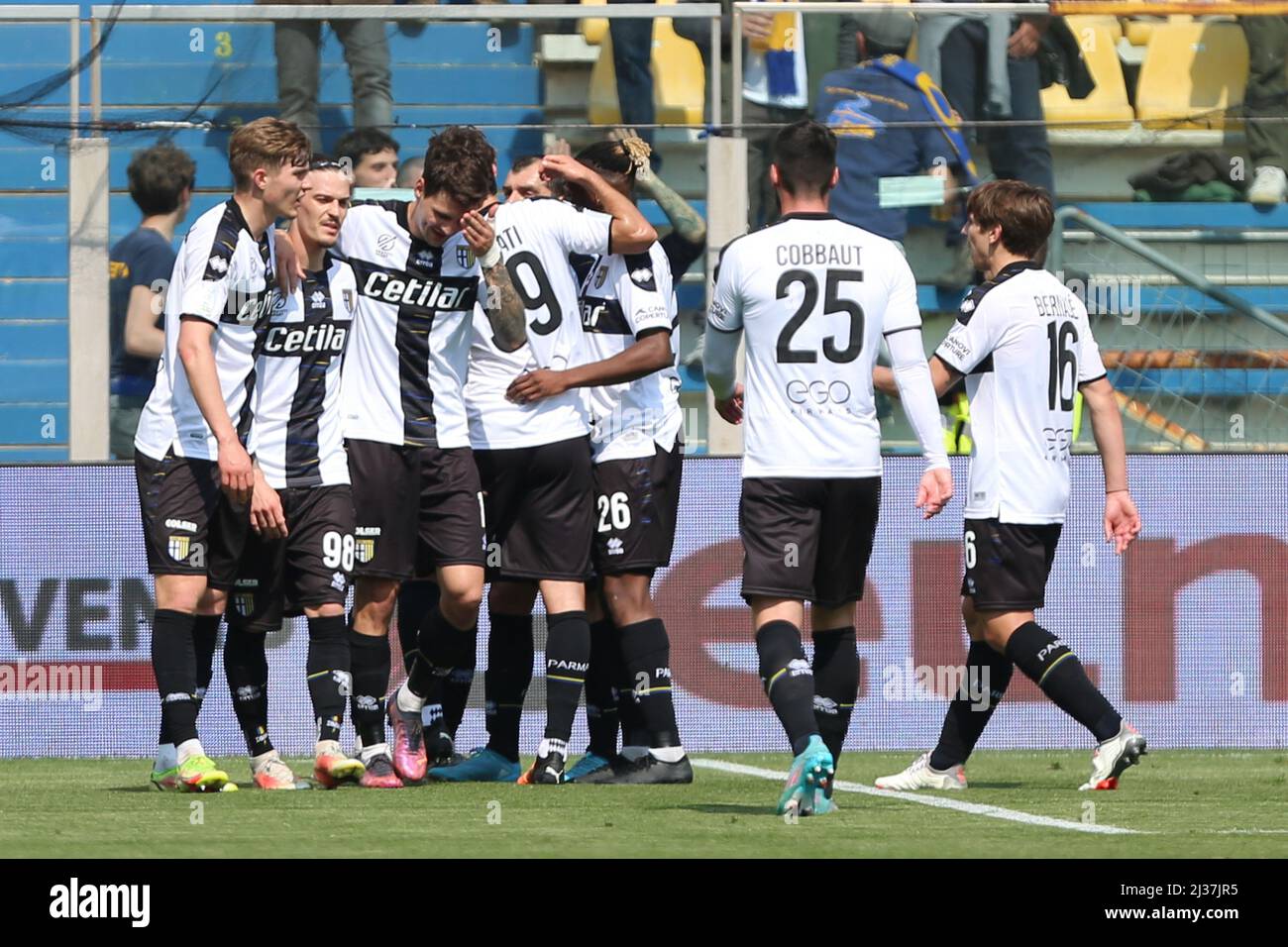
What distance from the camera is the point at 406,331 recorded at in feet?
23.4

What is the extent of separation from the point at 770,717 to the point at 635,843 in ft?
14.3

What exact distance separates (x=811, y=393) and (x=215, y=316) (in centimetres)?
194

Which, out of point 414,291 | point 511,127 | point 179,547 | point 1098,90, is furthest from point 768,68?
point 179,547

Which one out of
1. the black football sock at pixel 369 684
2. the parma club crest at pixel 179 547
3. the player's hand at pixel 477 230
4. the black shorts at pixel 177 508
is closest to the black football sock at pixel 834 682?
the black football sock at pixel 369 684

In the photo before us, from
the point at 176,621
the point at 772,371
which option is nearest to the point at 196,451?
the point at 176,621

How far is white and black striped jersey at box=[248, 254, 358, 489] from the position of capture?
696 centimetres

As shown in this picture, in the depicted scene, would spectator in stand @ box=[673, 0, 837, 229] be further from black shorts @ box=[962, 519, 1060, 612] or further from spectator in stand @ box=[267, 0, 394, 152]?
black shorts @ box=[962, 519, 1060, 612]

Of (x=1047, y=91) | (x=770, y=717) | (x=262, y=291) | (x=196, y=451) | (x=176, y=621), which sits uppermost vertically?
(x=1047, y=91)

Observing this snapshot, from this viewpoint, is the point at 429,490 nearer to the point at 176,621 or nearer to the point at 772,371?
the point at 176,621

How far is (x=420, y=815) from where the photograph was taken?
599 cm

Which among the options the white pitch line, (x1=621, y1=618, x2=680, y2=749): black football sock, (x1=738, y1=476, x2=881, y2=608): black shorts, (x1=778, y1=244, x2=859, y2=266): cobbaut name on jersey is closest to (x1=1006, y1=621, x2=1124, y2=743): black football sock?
the white pitch line

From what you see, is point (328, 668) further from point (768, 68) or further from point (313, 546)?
point (768, 68)

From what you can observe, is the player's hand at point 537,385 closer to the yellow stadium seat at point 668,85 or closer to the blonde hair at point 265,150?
the blonde hair at point 265,150
